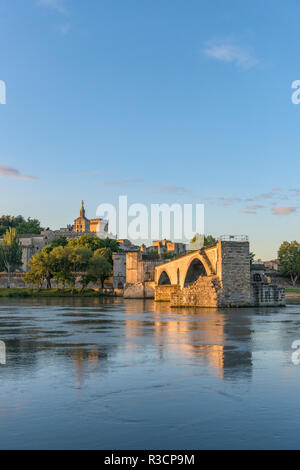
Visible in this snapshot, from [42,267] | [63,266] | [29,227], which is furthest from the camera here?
[29,227]

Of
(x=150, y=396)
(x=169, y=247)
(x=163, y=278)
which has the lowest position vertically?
(x=150, y=396)

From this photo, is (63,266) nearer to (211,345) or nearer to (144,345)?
(144,345)

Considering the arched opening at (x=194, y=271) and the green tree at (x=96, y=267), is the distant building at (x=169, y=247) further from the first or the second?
the arched opening at (x=194, y=271)

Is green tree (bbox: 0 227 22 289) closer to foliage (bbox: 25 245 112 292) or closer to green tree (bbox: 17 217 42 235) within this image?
foliage (bbox: 25 245 112 292)

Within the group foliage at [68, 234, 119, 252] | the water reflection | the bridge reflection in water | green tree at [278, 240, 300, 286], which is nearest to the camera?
the bridge reflection in water

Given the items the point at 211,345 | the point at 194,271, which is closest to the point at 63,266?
the point at 194,271

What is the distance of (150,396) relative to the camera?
947 cm

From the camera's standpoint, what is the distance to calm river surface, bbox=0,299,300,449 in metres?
6.98

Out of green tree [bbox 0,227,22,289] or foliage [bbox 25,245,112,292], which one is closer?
foliage [bbox 25,245,112,292]

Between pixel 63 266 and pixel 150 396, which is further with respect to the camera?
pixel 63 266

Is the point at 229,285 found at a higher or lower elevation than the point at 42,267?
lower

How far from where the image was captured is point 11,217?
17838cm

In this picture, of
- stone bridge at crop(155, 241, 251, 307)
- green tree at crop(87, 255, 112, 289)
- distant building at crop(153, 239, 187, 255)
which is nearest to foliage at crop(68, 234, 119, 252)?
green tree at crop(87, 255, 112, 289)

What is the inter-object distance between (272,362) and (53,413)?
746 cm
